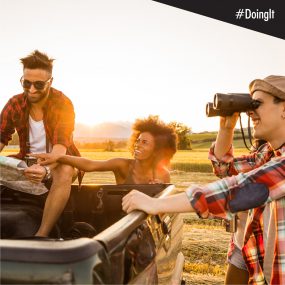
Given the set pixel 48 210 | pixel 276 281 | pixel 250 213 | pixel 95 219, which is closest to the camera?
pixel 276 281

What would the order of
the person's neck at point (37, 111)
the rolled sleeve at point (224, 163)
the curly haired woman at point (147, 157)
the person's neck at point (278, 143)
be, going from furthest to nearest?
the curly haired woman at point (147, 157) → the person's neck at point (37, 111) → the rolled sleeve at point (224, 163) → the person's neck at point (278, 143)

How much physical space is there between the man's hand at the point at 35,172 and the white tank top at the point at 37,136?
864 mm

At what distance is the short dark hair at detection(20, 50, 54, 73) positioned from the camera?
4.01m

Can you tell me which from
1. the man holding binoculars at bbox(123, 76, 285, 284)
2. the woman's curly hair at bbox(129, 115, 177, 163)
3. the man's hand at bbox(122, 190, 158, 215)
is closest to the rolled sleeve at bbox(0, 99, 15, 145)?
the woman's curly hair at bbox(129, 115, 177, 163)

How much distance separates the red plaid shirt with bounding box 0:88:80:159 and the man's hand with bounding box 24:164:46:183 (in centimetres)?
68

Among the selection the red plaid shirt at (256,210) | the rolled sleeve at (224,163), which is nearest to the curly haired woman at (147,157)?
the rolled sleeve at (224,163)

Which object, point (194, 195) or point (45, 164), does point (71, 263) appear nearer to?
point (194, 195)

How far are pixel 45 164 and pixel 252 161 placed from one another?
142cm

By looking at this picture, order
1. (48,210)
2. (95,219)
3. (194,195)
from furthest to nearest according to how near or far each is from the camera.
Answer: (95,219) → (48,210) → (194,195)

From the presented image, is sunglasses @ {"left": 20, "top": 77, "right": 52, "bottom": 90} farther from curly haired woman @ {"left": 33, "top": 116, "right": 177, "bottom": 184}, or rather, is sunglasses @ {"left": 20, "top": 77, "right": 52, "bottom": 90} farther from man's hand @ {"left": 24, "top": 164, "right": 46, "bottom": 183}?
curly haired woman @ {"left": 33, "top": 116, "right": 177, "bottom": 184}

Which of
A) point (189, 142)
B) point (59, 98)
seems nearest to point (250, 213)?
point (59, 98)

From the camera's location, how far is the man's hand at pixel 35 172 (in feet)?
10.5

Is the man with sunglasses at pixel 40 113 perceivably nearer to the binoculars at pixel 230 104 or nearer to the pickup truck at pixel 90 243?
the pickup truck at pixel 90 243

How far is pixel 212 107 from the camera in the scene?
304 centimetres
